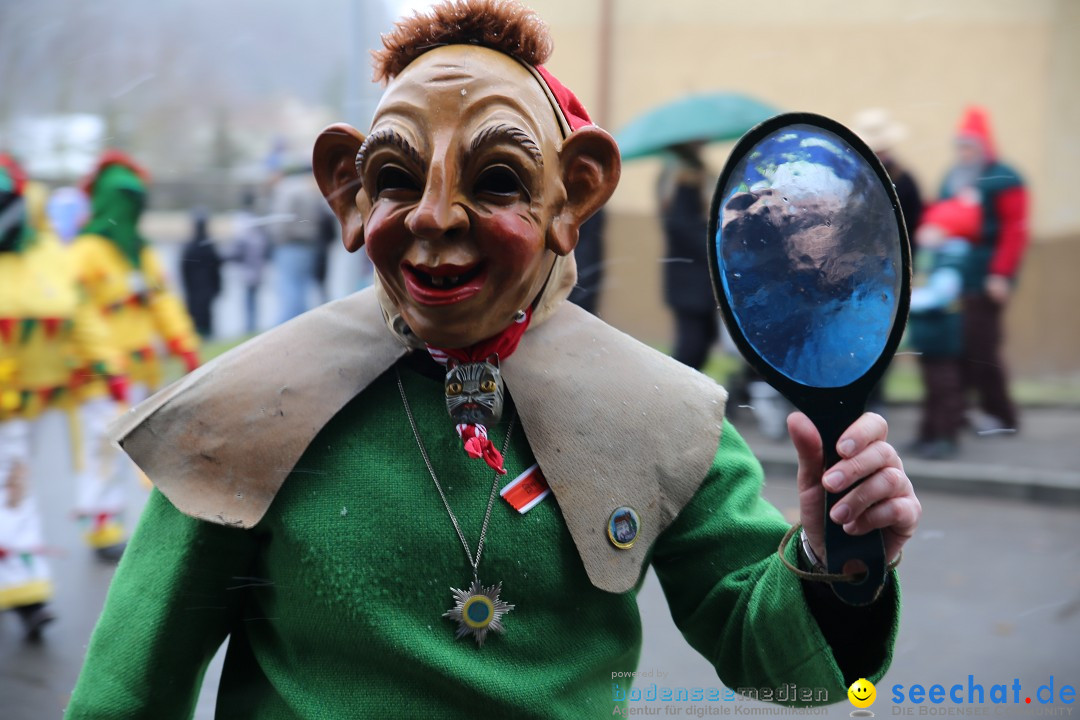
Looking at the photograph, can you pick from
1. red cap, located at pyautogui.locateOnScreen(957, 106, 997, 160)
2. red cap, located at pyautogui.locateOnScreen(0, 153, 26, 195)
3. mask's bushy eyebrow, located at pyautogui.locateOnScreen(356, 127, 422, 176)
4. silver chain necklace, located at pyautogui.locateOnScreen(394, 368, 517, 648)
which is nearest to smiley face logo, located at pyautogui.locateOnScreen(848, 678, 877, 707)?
silver chain necklace, located at pyautogui.locateOnScreen(394, 368, 517, 648)

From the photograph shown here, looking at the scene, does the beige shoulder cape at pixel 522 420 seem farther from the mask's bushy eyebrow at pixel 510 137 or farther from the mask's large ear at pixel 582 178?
the mask's bushy eyebrow at pixel 510 137

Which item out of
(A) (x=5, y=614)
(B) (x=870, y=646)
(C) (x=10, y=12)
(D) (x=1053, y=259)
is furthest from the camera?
(D) (x=1053, y=259)

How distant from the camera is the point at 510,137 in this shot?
Answer: 1.61 meters

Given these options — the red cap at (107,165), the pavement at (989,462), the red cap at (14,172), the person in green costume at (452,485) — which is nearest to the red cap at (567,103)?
the person in green costume at (452,485)

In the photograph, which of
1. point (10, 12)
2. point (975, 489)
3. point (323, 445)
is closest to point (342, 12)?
point (10, 12)

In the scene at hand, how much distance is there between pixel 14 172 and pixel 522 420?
3554mm

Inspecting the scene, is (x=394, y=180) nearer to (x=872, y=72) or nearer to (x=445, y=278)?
(x=445, y=278)

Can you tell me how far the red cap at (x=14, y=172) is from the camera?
4.44m

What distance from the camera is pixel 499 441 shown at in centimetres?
177

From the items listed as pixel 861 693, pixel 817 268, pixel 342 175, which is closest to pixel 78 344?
pixel 342 175

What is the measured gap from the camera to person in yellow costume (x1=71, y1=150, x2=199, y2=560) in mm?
4926

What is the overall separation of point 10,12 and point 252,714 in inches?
337

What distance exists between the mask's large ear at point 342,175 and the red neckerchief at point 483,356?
8.0 inches

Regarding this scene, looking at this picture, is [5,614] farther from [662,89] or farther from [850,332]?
[662,89]
